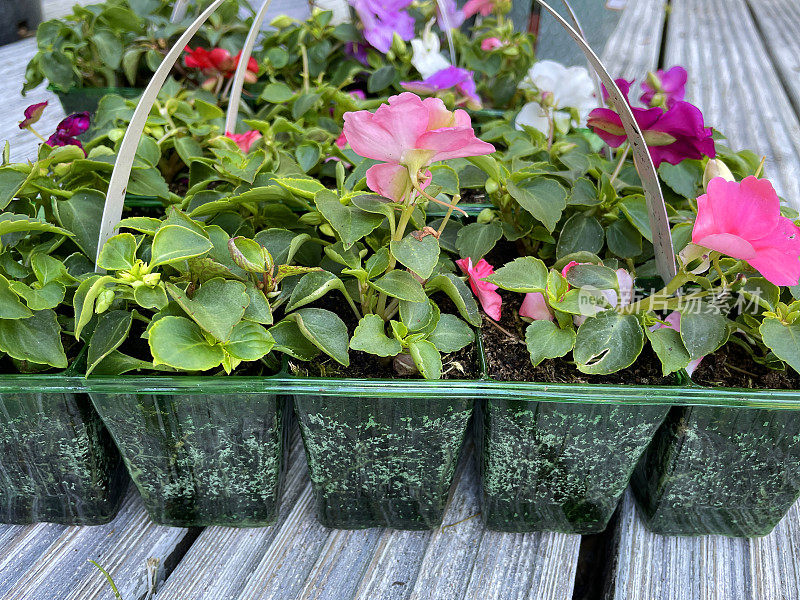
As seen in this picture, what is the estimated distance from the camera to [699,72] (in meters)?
1.57

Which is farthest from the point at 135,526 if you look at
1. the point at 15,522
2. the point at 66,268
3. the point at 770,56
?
the point at 770,56

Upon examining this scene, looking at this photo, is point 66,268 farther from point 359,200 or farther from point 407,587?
point 407,587

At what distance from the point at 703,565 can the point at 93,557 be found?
612 millimetres

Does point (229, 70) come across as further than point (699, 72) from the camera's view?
No

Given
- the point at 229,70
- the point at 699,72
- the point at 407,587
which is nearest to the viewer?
the point at 407,587

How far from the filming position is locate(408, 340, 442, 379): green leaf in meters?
0.53

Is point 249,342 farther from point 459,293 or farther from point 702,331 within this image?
point 702,331

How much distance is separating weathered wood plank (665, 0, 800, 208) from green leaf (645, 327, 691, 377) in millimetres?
652

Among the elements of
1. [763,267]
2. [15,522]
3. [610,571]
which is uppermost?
[763,267]

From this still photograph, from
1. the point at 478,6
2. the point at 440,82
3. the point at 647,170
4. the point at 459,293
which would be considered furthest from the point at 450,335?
the point at 478,6

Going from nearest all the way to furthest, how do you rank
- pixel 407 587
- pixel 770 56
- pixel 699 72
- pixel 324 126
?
pixel 407 587, pixel 324 126, pixel 699 72, pixel 770 56

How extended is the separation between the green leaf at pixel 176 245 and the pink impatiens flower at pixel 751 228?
1.34 ft

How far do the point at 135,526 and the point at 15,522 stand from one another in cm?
12

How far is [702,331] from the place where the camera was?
1.82ft
